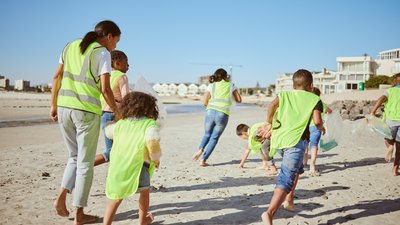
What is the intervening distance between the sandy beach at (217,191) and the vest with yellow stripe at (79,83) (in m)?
1.19

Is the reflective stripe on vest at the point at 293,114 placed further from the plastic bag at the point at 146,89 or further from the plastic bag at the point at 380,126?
the plastic bag at the point at 380,126

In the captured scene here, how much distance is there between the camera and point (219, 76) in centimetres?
669

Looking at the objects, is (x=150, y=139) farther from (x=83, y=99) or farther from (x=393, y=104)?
(x=393, y=104)

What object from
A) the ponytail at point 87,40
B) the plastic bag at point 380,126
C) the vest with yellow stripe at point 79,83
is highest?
the ponytail at point 87,40

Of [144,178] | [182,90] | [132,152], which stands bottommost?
[144,178]

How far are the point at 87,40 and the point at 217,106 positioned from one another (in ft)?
12.0

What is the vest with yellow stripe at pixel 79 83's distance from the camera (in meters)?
3.16

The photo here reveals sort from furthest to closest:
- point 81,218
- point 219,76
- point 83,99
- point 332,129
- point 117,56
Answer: point 219,76 < point 332,129 < point 117,56 < point 81,218 < point 83,99

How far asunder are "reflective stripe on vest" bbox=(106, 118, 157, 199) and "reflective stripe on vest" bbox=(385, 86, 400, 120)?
482 cm

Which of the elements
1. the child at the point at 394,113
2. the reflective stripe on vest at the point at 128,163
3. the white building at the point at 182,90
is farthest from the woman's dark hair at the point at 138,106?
the white building at the point at 182,90

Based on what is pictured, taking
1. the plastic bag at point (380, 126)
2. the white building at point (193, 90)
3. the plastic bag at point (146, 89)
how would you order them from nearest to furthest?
the plastic bag at point (146, 89), the plastic bag at point (380, 126), the white building at point (193, 90)

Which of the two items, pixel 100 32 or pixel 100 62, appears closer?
pixel 100 62

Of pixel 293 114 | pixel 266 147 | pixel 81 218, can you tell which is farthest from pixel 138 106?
pixel 266 147

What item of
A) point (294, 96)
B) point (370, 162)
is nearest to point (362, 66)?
point (370, 162)
